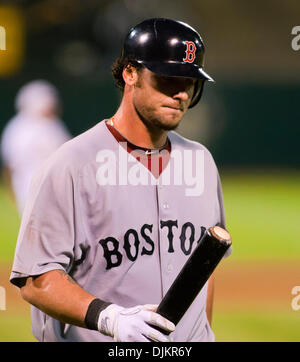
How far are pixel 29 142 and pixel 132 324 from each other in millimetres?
5442

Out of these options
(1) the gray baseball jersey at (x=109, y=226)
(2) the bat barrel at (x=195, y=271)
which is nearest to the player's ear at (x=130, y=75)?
(1) the gray baseball jersey at (x=109, y=226)

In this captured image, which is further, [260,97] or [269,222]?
[260,97]

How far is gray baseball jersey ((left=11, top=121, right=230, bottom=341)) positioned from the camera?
8.55 ft

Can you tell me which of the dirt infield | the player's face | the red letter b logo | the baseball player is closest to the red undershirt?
the baseball player

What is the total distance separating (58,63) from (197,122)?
3777mm

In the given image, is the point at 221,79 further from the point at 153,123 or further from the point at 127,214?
the point at 127,214

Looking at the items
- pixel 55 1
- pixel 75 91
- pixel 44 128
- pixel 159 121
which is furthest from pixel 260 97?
pixel 159 121

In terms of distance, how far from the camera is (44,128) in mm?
7828

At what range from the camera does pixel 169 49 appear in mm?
2738

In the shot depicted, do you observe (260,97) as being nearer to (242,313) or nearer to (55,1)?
(55,1)

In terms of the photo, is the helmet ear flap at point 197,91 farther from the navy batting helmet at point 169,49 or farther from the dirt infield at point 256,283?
the dirt infield at point 256,283

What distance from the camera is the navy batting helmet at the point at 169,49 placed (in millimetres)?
2715

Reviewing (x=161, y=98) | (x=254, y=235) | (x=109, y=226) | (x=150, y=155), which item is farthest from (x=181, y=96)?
(x=254, y=235)

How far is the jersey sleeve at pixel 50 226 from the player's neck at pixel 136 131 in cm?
33
